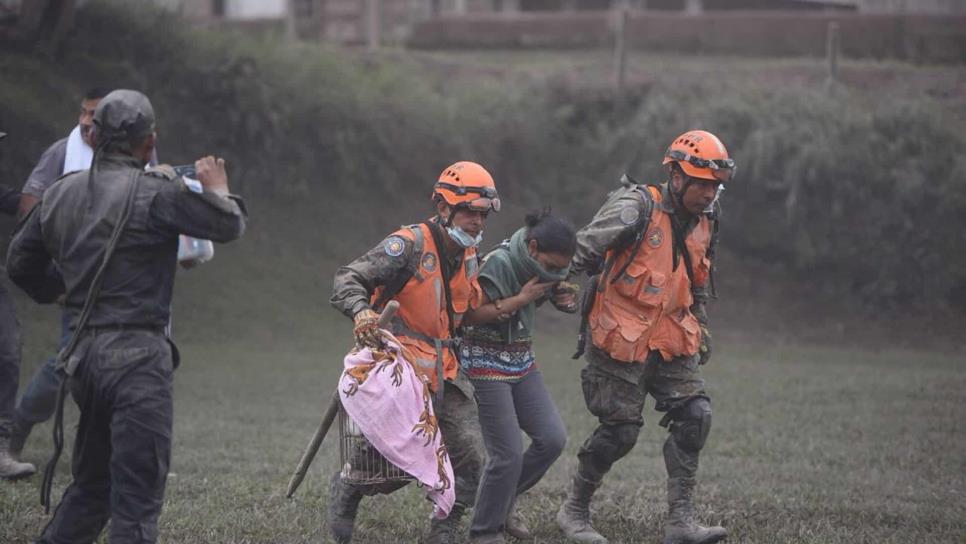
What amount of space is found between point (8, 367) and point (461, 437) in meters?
2.99

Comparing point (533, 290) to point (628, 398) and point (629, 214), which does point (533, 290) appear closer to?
point (629, 214)

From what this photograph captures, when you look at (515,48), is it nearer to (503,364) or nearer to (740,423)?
(740,423)

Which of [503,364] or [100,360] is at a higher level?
[100,360]

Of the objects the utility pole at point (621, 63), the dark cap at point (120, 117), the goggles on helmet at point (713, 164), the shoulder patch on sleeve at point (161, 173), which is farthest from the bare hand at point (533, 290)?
the utility pole at point (621, 63)

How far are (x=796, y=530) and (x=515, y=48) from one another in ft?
81.7

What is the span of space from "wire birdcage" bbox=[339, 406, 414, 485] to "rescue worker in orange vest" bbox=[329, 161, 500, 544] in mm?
83

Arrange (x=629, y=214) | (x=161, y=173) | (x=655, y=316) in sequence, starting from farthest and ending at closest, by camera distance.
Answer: (x=655, y=316)
(x=629, y=214)
(x=161, y=173)

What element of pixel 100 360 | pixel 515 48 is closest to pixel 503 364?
pixel 100 360

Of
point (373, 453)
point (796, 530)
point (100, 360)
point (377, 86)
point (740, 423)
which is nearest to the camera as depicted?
point (100, 360)

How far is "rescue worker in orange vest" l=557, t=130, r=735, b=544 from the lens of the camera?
677cm

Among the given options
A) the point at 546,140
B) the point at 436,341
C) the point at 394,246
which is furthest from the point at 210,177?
the point at 546,140

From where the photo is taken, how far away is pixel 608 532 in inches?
286

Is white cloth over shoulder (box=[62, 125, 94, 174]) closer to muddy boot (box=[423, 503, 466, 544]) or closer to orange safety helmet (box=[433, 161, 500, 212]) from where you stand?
orange safety helmet (box=[433, 161, 500, 212])

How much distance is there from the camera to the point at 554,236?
660cm
